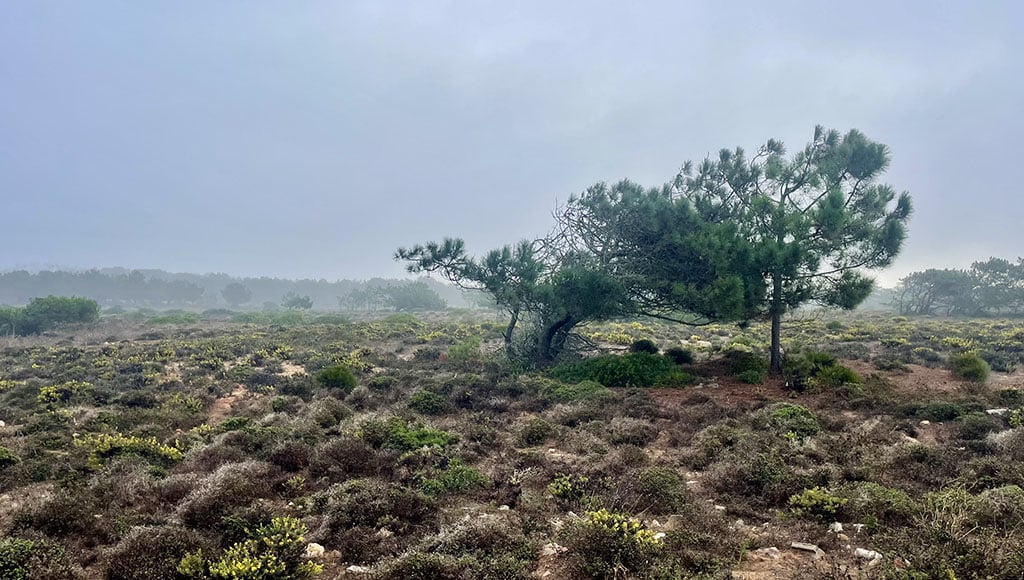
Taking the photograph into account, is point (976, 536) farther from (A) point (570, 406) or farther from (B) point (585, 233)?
(B) point (585, 233)

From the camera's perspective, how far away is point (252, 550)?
4875mm

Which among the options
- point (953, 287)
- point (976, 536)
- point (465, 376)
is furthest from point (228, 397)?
point (953, 287)

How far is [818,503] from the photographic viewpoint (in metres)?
5.70

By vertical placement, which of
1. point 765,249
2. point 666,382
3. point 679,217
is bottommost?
point 666,382

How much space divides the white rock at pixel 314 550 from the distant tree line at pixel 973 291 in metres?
65.3

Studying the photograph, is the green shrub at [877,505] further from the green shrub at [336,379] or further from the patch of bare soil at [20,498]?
the green shrub at [336,379]

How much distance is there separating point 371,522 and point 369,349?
17.5 metres

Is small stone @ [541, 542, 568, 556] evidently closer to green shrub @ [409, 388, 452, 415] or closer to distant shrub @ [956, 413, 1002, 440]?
green shrub @ [409, 388, 452, 415]

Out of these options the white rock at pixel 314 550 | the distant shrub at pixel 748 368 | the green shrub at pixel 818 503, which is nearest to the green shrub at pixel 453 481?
the white rock at pixel 314 550

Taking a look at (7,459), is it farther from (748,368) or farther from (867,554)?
(748,368)

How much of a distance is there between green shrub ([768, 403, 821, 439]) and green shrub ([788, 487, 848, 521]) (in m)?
3.07

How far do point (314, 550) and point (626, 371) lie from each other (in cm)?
1120

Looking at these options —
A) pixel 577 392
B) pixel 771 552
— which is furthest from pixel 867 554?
pixel 577 392

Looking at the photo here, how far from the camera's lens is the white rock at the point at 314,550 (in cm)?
525
